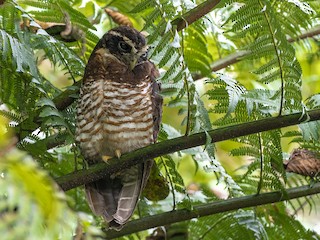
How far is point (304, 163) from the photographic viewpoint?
5.90 ft

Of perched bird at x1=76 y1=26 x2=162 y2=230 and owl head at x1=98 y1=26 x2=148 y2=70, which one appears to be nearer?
perched bird at x1=76 y1=26 x2=162 y2=230

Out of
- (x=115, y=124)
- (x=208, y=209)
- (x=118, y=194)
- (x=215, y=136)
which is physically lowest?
(x=118, y=194)

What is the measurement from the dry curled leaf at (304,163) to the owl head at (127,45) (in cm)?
61

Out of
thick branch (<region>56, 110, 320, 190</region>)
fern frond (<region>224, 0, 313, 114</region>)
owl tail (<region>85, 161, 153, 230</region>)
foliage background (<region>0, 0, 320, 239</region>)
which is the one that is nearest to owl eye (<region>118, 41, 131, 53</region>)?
foliage background (<region>0, 0, 320, 239</region>)

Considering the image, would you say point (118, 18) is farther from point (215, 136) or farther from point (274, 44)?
point (215, 136)

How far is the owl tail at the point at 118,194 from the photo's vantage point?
1.85 metres

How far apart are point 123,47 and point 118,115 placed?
256 mm

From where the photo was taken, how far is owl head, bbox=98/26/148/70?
2139 millimetres

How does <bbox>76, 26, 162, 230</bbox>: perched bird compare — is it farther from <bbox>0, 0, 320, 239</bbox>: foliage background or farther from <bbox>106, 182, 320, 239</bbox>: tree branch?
<bbox>106, 182, 320, 239</bbox>: tree branch

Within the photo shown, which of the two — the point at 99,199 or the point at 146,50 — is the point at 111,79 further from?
the point at 99,199

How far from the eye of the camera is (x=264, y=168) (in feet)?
6.08

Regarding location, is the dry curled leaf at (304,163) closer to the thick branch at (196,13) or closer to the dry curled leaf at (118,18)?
the thick branch at (196,13)

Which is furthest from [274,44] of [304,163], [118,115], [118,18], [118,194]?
[118,18]

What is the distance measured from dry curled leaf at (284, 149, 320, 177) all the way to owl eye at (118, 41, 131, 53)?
667 millimetres
